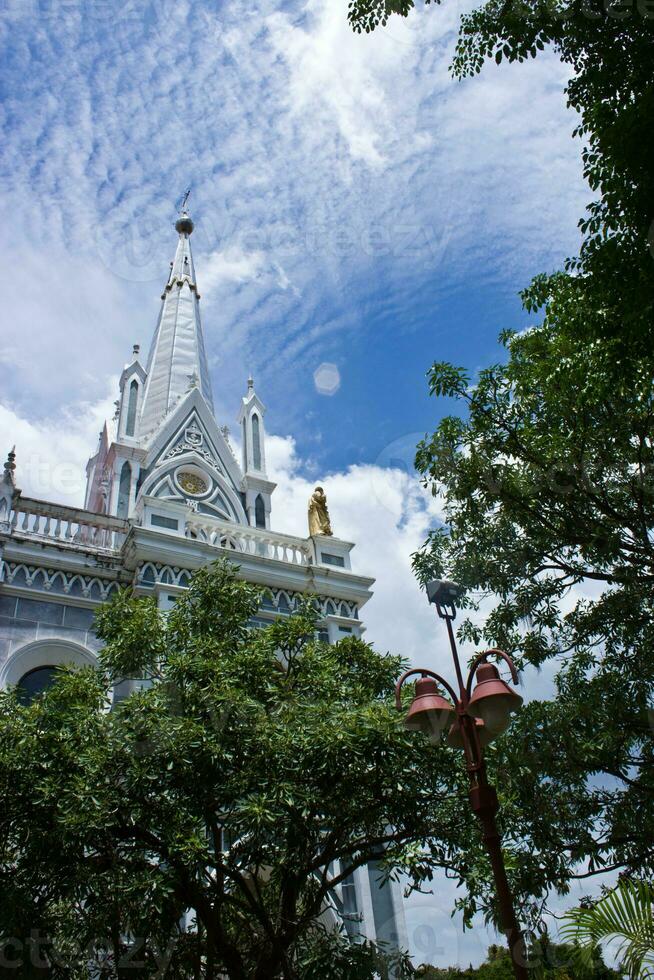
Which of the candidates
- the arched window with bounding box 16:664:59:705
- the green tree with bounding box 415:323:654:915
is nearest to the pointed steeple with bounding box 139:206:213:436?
the arched window with bounding box 16:664:59:705

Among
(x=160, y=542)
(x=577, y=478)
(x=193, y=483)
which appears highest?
(x=193, y=483)

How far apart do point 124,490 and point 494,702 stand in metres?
15.0

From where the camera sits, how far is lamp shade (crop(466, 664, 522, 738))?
737 cm

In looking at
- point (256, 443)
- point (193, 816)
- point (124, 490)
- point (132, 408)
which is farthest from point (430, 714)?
point (256, 443)

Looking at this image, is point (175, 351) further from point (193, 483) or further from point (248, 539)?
point (248, 539)

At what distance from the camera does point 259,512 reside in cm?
2286

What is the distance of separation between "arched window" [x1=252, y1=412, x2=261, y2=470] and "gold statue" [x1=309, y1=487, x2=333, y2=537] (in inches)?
159

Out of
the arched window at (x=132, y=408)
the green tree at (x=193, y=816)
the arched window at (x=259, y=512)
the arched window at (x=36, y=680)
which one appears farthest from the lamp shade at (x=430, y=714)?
the arched window at (x=132, y=408)

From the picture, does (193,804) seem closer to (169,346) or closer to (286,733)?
(286,733)

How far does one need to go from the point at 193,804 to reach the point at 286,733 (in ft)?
4.26

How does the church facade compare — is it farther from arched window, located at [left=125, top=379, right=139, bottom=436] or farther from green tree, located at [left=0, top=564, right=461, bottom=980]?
green tree, located at [left=0, top=564, right=461, bottom=980]

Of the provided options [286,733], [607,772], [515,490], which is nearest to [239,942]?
[286,733]

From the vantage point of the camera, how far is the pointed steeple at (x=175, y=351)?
24.4m

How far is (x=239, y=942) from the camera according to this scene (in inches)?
429
